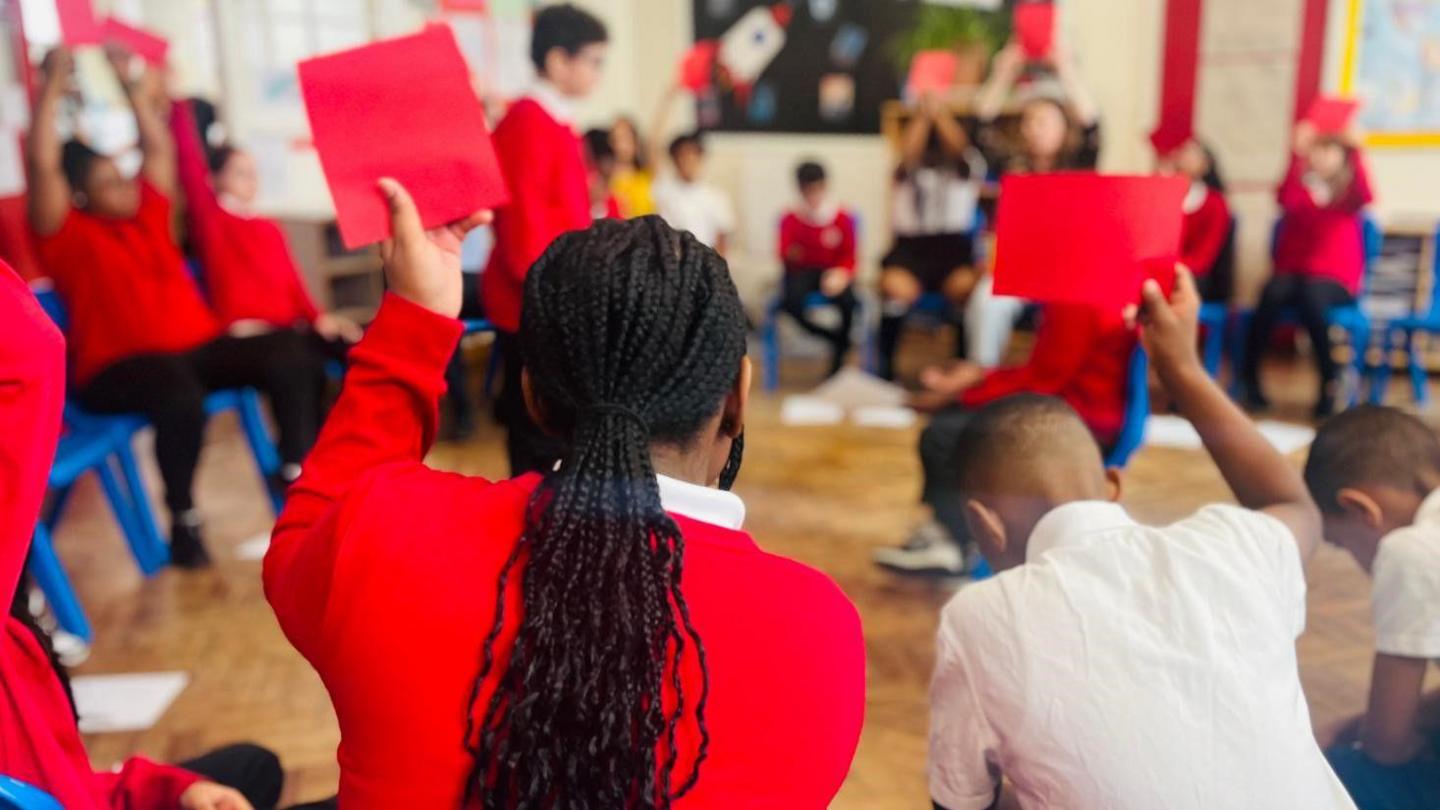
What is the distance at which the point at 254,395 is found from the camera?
3.29m

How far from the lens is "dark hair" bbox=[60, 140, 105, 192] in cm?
301

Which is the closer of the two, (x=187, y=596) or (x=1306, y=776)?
(x=1306, y=776)

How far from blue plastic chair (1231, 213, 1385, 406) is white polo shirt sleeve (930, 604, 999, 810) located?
358 centimetres

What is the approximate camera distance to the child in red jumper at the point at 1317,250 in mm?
4465

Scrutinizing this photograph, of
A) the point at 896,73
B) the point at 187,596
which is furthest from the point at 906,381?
the point at 187,596

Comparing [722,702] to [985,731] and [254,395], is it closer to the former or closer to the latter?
[985,731]

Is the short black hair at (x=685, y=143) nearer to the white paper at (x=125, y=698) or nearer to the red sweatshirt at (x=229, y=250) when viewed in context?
the red sweatshirt at (x=229, y=250)

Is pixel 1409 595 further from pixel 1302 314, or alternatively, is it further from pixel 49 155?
pixel 1302 314

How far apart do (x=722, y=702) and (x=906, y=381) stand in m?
4.64

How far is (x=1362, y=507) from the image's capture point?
1404mm

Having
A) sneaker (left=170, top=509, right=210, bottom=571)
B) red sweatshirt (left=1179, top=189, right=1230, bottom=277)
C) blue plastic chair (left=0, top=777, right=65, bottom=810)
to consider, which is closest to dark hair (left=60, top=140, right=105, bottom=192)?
sneaker (left=170, top=509, right=210, bottom=571)

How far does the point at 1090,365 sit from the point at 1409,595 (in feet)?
3.88

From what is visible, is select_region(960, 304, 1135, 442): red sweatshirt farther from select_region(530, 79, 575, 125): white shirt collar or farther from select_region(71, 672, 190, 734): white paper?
select_region(71, 672, 190, 734): white paper

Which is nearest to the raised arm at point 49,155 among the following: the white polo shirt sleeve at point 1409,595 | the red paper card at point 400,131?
the red paper card at point 400,131
